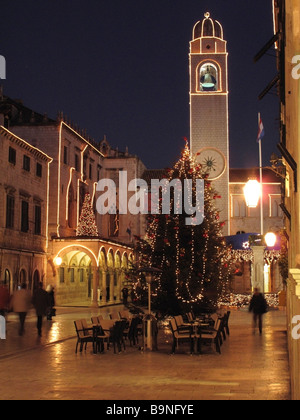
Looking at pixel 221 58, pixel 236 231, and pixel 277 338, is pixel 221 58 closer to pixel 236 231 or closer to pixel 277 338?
pixel 236 231

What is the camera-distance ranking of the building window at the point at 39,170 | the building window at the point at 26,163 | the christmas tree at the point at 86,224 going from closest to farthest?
the building window at the point at 26,163, the building window at the point at 39,170, the christmas tree at the point at 86,224

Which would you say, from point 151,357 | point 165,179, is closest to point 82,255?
point 165,179

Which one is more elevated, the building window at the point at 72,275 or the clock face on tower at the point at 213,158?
the clock face on tower at the point at 213,158

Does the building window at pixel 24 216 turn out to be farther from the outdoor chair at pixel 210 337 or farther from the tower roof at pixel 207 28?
the tower roof at pixel 207 28

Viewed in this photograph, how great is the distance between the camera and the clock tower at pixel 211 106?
1992 inches

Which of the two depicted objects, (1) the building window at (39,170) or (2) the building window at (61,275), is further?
(2) the building window at (61,275)

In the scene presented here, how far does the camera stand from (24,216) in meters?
33.9

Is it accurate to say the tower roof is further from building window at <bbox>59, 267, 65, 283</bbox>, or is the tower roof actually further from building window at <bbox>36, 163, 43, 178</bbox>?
building window at <bbox>59, 267, 65, 283</bbox>

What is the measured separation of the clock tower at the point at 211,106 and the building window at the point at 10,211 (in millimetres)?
21795

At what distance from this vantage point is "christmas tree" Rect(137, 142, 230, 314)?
829 inches

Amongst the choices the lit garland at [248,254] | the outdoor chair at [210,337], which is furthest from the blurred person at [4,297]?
the lit garland at [248,254]

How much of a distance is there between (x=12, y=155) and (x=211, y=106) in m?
23.3

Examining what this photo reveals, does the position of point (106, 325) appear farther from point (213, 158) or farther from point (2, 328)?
point (213, 158)

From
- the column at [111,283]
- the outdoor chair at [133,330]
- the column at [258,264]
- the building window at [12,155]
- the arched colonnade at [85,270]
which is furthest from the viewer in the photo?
the column at [111,283]
